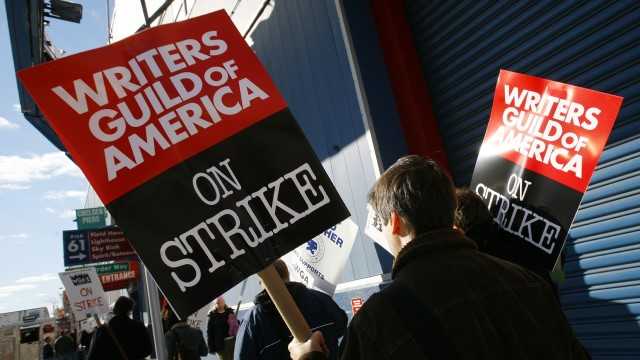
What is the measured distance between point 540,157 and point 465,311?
169 cm

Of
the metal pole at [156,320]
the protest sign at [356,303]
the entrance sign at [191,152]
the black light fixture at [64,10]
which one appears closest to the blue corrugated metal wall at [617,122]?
the protest sign at [356,303]

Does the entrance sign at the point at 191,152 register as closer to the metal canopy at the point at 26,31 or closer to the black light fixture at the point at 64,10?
the metal canopy at the point at 26,31

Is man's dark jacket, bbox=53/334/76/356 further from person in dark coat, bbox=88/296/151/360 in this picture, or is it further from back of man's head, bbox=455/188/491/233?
back of man's head, bbox=455/188/491/233

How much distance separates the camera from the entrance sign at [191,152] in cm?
175

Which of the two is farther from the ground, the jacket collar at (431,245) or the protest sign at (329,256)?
the protest sign at (329,256)

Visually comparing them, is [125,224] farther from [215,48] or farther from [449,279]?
[449,279]

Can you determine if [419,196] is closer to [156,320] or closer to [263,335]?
[263,335]

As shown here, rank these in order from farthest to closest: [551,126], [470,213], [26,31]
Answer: [26,31]
[551,126]
[470,213]

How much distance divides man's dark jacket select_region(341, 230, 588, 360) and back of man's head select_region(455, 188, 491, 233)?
3.81 feet

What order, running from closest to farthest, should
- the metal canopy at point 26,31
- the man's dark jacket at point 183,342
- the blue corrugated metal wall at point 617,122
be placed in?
the blue corrugated metal wall at point 617,122 → the man's dark jacket at point 183,342 → the metal canopy at point 26,31

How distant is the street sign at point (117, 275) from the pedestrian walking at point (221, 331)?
1158 centimetres

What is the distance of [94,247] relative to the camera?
14016 mm

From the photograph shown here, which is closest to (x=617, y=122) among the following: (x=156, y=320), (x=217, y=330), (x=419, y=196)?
(x=419, y=196)

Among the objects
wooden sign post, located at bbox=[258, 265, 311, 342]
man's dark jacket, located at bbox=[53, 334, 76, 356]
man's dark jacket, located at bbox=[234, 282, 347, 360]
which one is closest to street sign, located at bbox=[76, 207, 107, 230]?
man's dark jacket, located at bbox=[53, 334, 76, 356]
